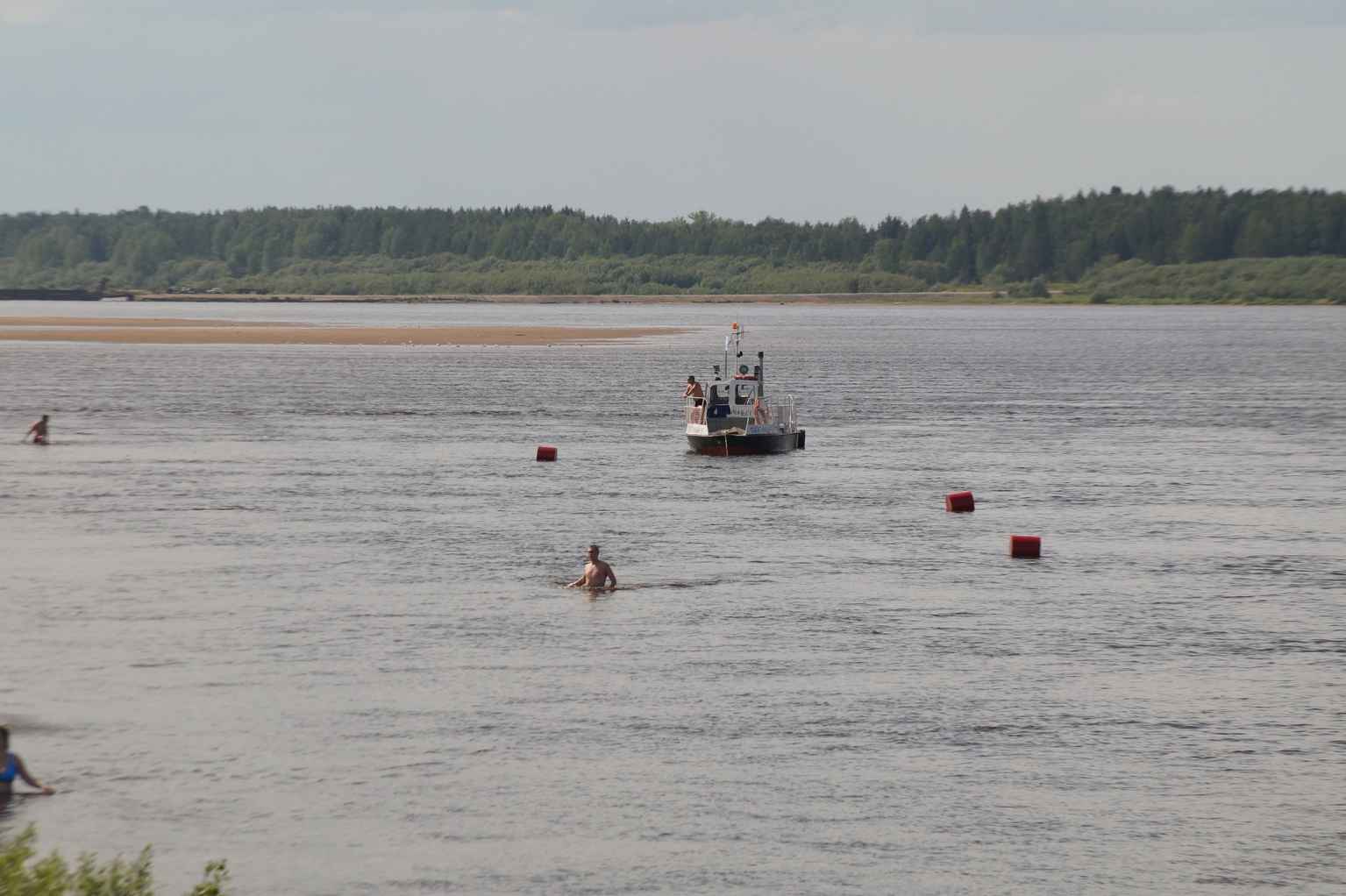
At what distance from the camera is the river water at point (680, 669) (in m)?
25.6

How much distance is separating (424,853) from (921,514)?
34.2m

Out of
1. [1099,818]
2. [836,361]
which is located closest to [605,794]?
[1099,818]

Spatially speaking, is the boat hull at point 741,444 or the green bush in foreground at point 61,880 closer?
the green bush in foreground at point 61,880

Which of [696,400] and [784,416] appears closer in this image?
[696,400]

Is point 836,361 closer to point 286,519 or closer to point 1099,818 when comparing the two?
point 286,519

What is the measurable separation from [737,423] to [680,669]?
132 ft

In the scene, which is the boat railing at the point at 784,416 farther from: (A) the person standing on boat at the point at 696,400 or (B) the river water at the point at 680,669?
(A) the person standing on boat at the point at 696,400

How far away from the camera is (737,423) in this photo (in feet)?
246

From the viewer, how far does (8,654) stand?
3569cm

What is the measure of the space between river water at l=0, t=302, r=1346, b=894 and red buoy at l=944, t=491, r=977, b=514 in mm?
780

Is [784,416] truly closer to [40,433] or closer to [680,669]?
[40,433]

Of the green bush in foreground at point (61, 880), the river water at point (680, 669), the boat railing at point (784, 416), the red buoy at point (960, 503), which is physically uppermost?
the green bush in foreground at point (61, 880)

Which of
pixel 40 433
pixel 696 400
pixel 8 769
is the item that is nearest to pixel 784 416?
pixel 696 400

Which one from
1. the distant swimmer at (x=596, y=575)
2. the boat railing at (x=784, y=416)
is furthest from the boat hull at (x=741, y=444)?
the distant swimmer at (x=596, y=575)
